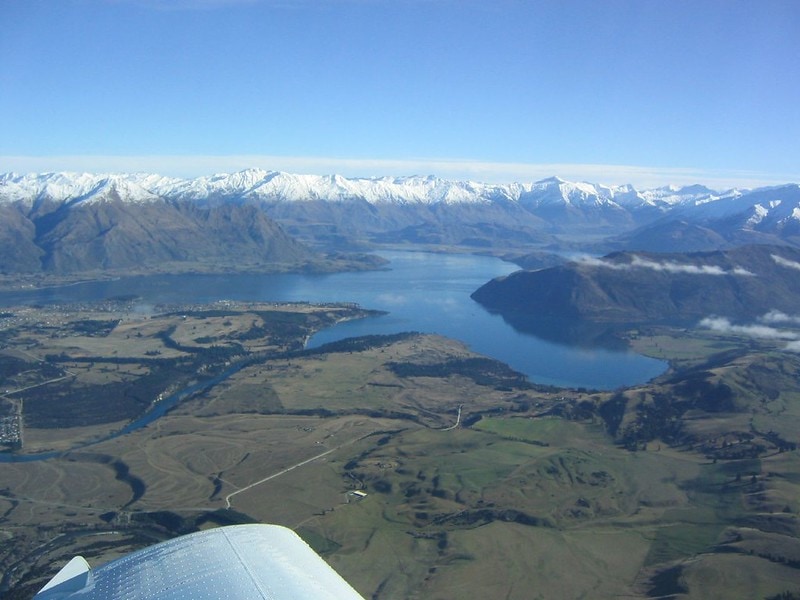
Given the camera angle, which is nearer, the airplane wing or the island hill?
the airplane wing

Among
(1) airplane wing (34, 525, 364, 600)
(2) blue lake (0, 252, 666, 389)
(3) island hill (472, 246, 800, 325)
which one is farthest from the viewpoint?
(3) island hill (472, 246, 800, 325)

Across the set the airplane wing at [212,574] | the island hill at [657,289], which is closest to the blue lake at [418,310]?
the island hill at [657,289]

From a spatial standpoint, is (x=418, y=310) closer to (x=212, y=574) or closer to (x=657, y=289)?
(x=657, y=289)

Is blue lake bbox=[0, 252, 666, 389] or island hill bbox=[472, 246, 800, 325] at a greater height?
island hill bbox=[472, 246, 800, 325]

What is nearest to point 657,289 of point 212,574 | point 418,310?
point 418,310

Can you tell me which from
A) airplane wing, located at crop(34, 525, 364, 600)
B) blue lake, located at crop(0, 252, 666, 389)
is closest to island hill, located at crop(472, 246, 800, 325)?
blue lake, located at crop(0, 252, 666, 389)

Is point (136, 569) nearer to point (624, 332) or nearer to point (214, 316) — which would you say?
point (214, 316)

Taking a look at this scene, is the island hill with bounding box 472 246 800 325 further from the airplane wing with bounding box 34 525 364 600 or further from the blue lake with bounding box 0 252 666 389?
the airplane wing with bounding box 34 525 364 600
